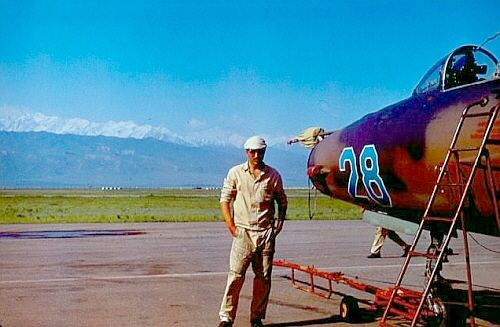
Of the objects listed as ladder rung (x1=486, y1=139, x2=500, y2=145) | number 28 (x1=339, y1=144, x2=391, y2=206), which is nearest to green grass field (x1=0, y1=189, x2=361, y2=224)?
number 28 (x1=339, y1=144, x2=391, y2=206)

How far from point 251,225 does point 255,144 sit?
0.98 meters

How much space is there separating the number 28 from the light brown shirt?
43.7 inches

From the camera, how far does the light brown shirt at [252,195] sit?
8094mm

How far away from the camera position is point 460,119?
6.83m

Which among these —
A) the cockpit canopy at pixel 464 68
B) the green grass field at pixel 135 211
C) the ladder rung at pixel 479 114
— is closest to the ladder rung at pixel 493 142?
the ladder rung at pixel 479 114

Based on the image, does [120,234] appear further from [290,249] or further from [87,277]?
[87,277]

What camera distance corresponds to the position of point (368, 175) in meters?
8.44

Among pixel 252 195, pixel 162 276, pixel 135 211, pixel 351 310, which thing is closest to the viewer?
pixel 252 195

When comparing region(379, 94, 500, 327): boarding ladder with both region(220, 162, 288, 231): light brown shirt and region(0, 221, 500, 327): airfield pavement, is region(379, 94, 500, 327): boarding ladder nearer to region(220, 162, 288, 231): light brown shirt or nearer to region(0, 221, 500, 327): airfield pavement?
region(220, 162, 288, 231): light brown shirt

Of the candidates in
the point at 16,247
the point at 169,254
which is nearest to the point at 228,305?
the point at 169,254

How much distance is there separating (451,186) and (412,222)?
2.11 m

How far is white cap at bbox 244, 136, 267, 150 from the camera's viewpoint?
811cm

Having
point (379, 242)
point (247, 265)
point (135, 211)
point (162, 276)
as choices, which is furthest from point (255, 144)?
point (135, 211)

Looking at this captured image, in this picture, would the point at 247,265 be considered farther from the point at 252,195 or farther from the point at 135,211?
the point at 135,211
